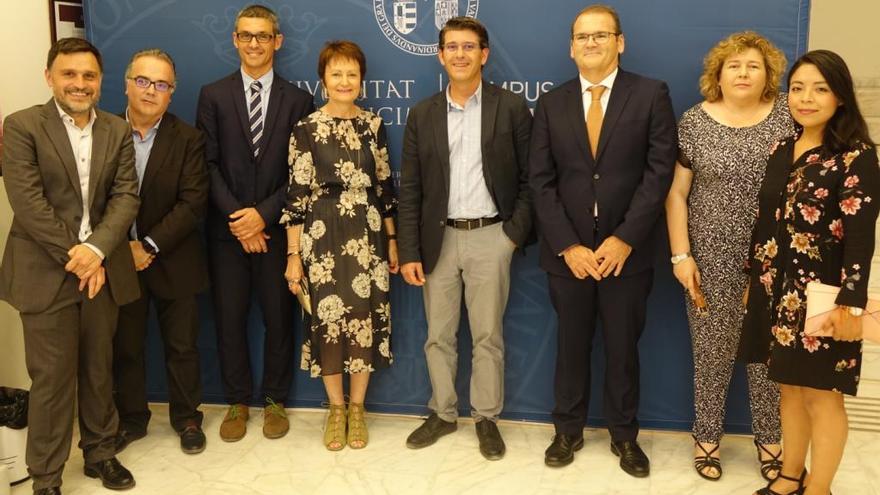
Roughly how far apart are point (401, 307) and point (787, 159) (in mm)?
1996

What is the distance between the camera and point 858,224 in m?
2.67

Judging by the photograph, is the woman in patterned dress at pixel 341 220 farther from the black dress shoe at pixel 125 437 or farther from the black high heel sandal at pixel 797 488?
the black high heel sandal at pixel 797 488

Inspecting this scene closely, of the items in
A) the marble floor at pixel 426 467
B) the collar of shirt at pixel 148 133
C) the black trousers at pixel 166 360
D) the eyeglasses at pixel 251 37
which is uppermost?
the eyeglasses at pixel 251 37

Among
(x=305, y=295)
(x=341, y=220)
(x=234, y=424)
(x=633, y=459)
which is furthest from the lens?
(x=234, y=424)

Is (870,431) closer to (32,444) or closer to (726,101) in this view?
(726,101)

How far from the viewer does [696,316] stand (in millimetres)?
3447

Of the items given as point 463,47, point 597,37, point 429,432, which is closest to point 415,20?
point 463,47

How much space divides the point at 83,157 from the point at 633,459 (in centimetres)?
262

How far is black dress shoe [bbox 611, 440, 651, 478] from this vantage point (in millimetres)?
3504

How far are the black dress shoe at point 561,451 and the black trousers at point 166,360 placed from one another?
5.62 ft

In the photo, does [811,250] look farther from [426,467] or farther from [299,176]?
[299,176]

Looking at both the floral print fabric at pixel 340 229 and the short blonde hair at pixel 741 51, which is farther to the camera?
the floral print fabric at pixel 340 229

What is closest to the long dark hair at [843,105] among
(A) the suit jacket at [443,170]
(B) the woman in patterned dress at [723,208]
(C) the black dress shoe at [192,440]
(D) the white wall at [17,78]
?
(B) the woman in patterned dress at [723,208]

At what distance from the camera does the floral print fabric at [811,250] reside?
8.77 feet
